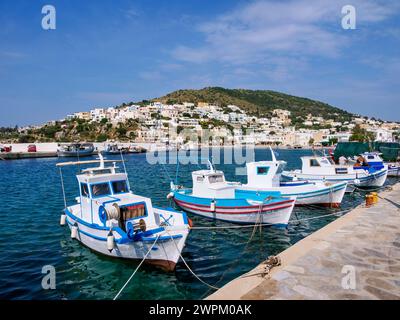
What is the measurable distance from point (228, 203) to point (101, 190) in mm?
7287

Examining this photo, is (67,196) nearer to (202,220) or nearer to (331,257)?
(202,220)

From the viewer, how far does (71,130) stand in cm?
16212

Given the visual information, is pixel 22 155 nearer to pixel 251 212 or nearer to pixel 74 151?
pixel 74 151

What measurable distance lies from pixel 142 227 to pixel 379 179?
28.5 metres

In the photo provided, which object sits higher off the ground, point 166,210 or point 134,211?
point 134,211

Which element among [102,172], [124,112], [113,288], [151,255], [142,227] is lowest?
[113,288]

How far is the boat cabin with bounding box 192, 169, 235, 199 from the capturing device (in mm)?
19491

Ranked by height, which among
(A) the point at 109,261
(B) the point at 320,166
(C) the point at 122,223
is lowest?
(A) the point at 109,261

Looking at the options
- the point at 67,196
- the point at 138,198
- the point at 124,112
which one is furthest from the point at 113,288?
the point at 124,112

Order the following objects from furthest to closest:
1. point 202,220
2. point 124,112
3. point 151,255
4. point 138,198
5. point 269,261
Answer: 1. point 124,112
2. point 202,220
3. point 138,198
4. point 151,255
5. point 269,261

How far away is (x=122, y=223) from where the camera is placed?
1192 cm

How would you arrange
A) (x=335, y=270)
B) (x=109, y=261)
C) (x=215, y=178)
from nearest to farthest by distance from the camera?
(x=335, y=270)
(x=109, y=261)
(x=215, y=178)

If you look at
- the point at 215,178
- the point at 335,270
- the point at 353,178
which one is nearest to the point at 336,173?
the point at 353,178

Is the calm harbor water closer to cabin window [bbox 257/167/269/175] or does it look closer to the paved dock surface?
the paved dock surface
